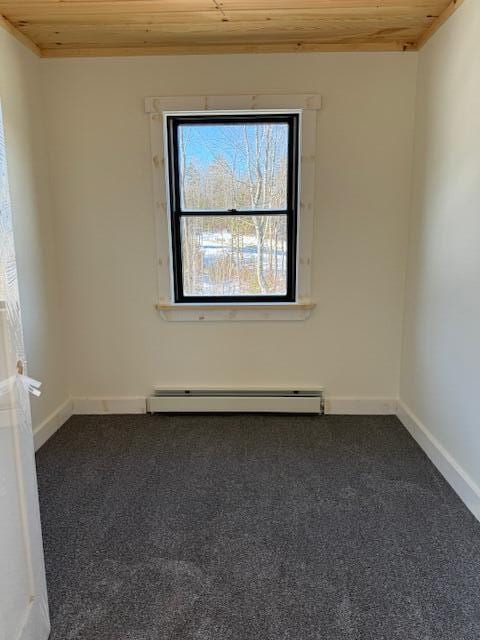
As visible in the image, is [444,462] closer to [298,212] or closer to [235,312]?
[235,312]

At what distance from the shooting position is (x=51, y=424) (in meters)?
2.92

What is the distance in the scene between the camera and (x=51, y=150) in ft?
9.59

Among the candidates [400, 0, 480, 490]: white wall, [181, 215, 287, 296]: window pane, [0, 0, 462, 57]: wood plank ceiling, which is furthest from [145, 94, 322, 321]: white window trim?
[400, 0, 480, 490]: white wall

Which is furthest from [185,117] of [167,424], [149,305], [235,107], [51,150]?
→ [167,424]

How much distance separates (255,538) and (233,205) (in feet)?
7.02

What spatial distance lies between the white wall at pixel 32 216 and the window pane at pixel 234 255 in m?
0.95

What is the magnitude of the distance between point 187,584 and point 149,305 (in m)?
1.92

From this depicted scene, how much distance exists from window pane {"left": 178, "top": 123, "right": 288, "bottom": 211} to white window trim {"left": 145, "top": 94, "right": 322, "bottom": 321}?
0.14 meters

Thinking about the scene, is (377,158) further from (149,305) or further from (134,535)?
(134,535)

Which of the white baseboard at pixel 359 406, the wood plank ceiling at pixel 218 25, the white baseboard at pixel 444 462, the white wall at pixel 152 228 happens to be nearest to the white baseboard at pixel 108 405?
the white wall at pixel 152 228

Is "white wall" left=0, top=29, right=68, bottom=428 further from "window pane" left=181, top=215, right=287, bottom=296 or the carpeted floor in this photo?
"window pane" left=181, top=215, right=287, bottom=296

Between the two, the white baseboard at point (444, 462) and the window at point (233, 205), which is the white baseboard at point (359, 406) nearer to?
the white baseboard at point (444, 462)

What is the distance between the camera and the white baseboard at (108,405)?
10.6 feet

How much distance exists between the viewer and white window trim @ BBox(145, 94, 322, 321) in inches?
111
